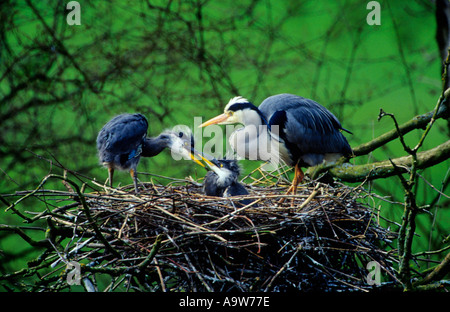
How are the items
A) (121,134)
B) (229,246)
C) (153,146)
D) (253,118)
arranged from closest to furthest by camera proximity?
1. (229,246)
2. (121,134)
3. (253,118)
4. (153,146)

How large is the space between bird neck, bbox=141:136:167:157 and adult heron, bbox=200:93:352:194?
1.40 ft

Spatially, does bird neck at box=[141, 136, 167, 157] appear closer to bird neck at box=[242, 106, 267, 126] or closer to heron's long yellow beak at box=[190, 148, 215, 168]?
heron's long yellow beak at box=[190, 148, 215, 168]

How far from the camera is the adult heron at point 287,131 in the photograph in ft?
11.2

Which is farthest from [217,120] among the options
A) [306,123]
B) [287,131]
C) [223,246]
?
[223,246]

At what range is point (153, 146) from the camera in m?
3.64

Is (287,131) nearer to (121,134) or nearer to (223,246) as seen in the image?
(121,134)

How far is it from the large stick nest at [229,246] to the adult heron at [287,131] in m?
1.13

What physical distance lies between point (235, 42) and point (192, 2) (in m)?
0.48

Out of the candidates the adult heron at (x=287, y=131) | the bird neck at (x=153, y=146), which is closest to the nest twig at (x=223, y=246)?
the adult heron at (x=287, y=131)

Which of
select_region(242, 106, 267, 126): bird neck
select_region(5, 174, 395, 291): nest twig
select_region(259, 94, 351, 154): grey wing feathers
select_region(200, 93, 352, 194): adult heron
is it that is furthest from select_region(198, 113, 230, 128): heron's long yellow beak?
select_region(5, 174, 395, 291): nest twig

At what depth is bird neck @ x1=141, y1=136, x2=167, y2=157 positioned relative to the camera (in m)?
3.62

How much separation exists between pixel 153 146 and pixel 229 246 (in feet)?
5.99

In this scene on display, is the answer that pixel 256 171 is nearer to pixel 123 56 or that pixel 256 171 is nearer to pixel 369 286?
pixel 123 56
